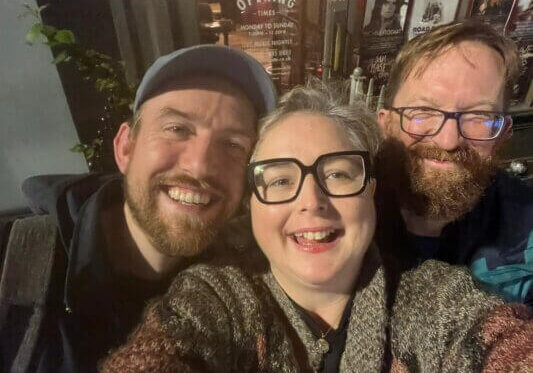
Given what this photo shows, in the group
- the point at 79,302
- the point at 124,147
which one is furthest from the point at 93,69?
the point at 79,302

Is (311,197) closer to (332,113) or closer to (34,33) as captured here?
(332,113)

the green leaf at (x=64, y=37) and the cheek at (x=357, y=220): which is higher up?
the green leaf at (x=64, y=37)

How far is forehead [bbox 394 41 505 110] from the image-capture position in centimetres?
139

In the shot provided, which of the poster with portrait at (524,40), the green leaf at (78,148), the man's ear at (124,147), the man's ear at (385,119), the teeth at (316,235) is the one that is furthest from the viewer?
the poster with portrait at (524,40)

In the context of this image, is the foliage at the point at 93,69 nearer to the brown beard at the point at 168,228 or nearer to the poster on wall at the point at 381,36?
the brown beard at the point at 168,228

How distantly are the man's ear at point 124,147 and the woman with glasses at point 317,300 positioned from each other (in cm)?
52

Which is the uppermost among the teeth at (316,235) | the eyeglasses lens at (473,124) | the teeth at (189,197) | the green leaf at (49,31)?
the green leaf at (49,31)

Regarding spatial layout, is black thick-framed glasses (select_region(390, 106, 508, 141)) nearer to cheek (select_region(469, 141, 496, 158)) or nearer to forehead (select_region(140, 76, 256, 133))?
cheek (select_region(469, 141, 496, 158))

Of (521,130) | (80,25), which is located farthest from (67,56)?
(521,130)

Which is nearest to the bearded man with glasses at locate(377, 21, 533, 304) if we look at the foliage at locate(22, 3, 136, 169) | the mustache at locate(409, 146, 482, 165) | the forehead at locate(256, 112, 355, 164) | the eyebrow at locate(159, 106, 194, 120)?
the mustache at locate(409, 146, 482, 165)

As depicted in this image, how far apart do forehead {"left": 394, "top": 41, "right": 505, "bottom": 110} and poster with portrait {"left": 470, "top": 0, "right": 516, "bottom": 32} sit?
94cm

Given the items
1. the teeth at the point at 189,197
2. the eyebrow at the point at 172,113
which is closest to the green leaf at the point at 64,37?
the eyebrow at the point at 172,113

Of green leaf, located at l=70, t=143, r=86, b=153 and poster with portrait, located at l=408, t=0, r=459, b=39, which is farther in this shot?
poster with portrait, located at l=408, t=0, r=459, b=39

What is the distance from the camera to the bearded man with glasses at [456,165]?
1404 millimetres
